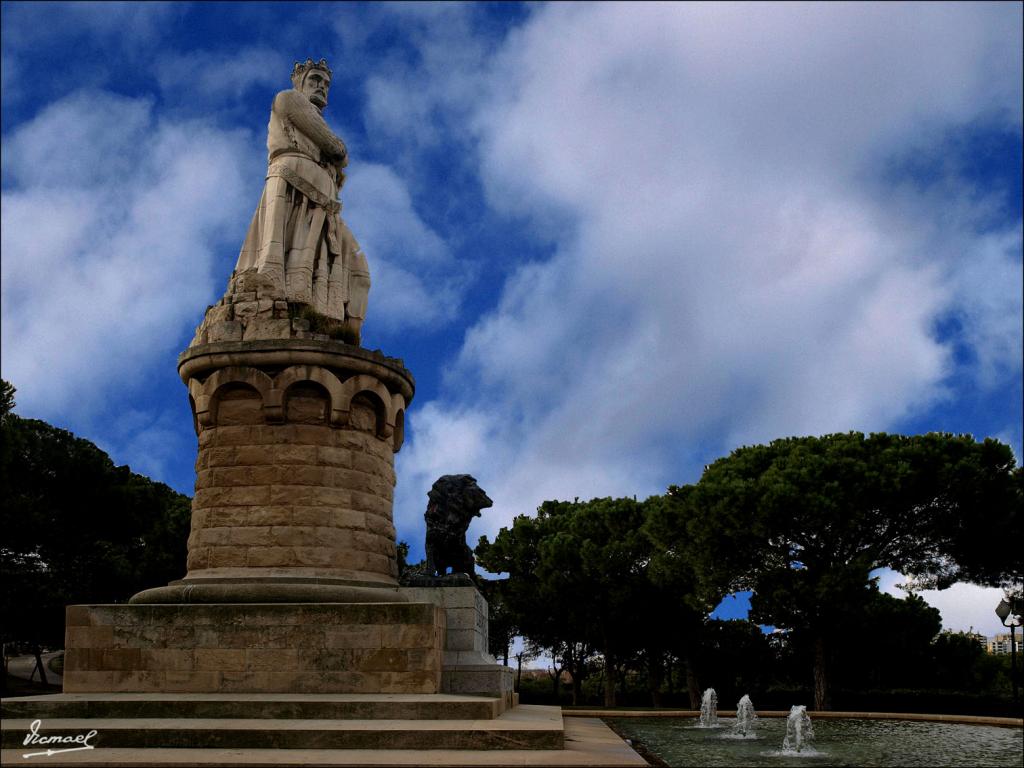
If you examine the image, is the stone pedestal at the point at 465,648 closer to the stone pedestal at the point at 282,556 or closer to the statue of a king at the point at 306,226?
the stone pedestal at the point at 282,556

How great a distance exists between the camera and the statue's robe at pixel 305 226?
15.5 meters

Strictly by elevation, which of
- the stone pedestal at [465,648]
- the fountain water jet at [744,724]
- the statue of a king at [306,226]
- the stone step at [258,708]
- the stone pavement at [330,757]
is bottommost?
the fountain water jet at [744,724]

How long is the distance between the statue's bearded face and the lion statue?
730 centimetres

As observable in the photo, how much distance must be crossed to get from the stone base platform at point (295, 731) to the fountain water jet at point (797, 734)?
244 centimetres

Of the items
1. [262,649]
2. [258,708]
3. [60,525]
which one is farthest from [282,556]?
[60,525]

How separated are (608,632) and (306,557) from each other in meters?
31.6

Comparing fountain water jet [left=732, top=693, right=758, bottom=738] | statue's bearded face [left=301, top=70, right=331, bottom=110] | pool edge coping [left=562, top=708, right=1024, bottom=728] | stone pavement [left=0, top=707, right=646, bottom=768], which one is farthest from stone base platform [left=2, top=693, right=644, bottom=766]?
statue's bearded face [left=301, top=70, right=331, bottom=110]

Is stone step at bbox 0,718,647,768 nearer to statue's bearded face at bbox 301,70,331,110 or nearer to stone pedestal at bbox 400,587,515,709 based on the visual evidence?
stone pedestal at bbox 400,587,515,709

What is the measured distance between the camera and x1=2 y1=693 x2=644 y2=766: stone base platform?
9.24 m

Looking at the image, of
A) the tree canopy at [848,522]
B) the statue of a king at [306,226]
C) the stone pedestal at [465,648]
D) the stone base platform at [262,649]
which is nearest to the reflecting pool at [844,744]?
the stone pedestal at [465,648]

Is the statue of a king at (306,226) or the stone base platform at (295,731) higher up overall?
the statue of a king at (306,226)

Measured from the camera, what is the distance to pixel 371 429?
47.9 feet

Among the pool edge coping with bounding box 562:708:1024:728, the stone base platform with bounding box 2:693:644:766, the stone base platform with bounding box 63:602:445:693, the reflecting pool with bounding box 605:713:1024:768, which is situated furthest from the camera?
the pool edge coping with bounding box 562:708:1024:728

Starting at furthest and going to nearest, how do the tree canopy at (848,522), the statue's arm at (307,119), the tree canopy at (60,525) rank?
the tree canopy at (60,525) → the tree canopy at (848,522) → the statue's arm at (307,119)
